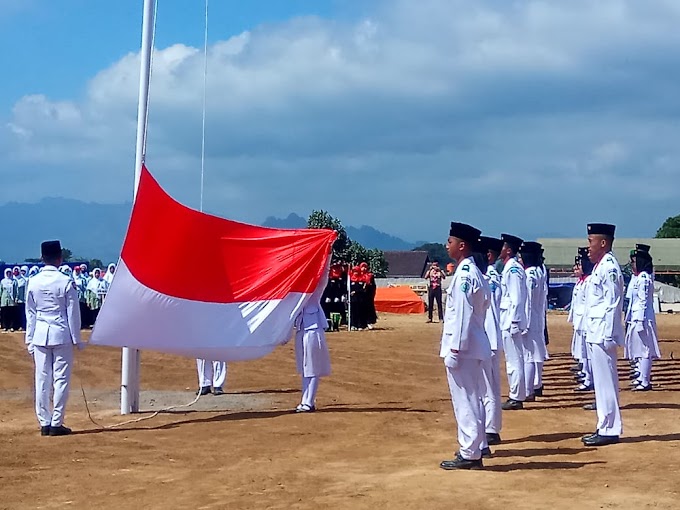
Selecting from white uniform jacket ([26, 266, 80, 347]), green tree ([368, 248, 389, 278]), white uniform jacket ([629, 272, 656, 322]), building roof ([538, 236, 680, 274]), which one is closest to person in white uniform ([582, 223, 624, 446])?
white uniform jacket ([629, 272, 656, 322])

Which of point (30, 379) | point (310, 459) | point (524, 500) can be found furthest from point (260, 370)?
point (524, 500)

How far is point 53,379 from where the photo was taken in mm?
11062

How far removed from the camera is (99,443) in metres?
10.3

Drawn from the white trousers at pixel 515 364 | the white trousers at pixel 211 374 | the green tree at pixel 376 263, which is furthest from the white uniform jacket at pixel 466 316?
the green tree at pixel 376 263

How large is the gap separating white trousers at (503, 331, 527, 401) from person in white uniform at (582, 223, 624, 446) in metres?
2.85

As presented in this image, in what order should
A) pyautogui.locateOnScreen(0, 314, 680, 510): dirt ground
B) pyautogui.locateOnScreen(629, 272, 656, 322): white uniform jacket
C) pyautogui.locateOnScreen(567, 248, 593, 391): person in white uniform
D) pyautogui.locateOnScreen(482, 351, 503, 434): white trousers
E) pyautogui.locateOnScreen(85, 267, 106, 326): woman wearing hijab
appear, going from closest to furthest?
pyautogui.locateOnScreen(0, 314, 680, 510): dirt ground, pyautogui.locateOnScreen(482, 351, 503, 434): white trousers, pyautogui.locateOnScreen(629, 272, 656, 322): white uniform jacket, pyautogui.locateOnScreen(567, 248, 593, 391): person in white uniform, pyautogui.locateOnScreen(85, 267, 106, 326): woman wearing hijab

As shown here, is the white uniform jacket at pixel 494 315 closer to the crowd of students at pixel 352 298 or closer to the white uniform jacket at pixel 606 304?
the white uniform jacket at pixel 606 304

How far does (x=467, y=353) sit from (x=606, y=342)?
6.12 ft

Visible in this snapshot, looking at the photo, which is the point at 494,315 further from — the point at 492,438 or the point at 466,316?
the point at 466,316

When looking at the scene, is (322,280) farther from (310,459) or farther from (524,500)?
(524,500)

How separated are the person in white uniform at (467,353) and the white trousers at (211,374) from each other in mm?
6505

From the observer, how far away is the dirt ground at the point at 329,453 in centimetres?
750

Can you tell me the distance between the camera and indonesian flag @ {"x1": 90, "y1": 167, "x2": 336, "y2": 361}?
11.7 meters

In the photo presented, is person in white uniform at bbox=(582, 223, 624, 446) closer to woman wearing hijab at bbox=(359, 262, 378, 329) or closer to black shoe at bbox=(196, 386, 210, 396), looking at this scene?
black shoe at bbox=(196, 386, 210, 396)
